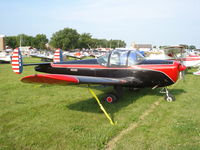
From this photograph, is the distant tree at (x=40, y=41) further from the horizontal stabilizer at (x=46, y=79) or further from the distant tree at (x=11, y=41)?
the horizontal stabilizer at (x=46, y=79)

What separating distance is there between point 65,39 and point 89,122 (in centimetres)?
8558

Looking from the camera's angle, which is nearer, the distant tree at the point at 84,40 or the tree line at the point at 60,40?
the tree line at the point at 60,40

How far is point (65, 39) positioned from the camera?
3401 inches

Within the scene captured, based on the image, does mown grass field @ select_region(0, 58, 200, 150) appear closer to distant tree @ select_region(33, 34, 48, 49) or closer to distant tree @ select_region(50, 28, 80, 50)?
distant tree @ select_region(50, 28, 80, 50)

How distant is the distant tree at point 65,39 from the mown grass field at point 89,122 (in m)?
82.3

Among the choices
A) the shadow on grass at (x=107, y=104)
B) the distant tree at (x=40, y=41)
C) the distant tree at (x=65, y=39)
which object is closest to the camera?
the shadow on grass at (x=107, y=104)

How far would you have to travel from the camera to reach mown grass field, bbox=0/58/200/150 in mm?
3473

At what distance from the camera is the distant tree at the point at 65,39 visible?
285 ft

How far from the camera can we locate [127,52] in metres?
6.16

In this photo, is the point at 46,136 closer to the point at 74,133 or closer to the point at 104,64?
the point at 74,133

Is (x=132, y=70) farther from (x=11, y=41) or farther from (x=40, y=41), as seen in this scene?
(x=11, y=41)

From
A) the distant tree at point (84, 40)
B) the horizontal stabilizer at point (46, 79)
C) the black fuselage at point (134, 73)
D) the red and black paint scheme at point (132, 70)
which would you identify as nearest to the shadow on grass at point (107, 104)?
the red and black paint scheme at point (132, 70)

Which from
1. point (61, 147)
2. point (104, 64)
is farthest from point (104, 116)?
point (104, 64)

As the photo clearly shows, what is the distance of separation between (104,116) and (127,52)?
8.09 feet
